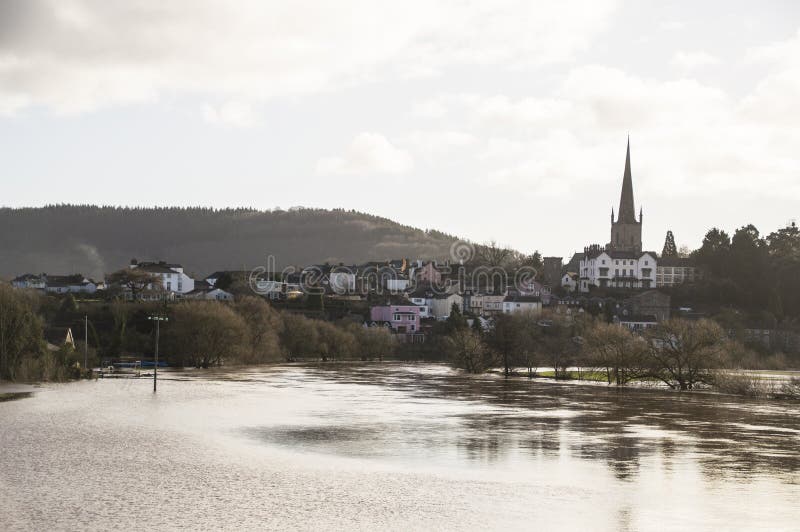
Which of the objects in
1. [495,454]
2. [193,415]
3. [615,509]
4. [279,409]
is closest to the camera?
[615,509]

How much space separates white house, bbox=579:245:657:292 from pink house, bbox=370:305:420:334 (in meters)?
35.1

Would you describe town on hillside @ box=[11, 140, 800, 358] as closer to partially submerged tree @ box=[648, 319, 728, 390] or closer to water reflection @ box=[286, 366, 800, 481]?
partially submerged tree @ box=[648, 319, 728, 390]

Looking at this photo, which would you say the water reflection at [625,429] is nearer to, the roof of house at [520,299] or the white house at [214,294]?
the roof of house at [520,299]

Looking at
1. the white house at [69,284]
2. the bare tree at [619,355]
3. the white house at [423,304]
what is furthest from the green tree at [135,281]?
the bare tree at [619,355]

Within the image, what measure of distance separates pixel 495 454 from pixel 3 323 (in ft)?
149

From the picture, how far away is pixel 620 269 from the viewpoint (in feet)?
594

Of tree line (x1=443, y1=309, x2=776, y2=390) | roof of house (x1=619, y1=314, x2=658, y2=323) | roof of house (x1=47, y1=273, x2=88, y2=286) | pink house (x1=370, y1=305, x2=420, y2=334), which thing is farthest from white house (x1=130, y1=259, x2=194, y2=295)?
tree line (x1=443, y1=309, x2=776, y2=390)

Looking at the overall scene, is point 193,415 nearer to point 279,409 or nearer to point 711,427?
point 279,409

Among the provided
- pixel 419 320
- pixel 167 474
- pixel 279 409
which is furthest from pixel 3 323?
pixel 419 320

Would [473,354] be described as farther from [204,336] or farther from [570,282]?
[570,282]

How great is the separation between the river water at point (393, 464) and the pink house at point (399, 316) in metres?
101

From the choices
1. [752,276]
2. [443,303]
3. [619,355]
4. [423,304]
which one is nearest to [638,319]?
[752,276]

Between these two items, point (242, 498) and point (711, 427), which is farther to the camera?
point (711, 427)

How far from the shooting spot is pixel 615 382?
8144 centimetres
